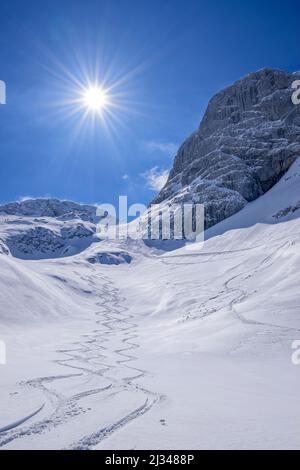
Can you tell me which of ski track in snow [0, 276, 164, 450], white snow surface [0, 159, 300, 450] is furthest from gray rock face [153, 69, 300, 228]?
ski track in snow [0, 276, 164, 450]

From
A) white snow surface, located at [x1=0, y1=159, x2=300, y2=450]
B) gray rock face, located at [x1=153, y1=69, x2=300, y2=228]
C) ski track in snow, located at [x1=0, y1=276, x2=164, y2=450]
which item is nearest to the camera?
white snow surface, located at [x1=0, y1=159, x2=300, y2=450]

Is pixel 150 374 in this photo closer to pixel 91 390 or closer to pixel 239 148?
pixel 91 390

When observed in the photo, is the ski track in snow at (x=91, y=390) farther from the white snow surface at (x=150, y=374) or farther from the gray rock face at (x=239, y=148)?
the gray rock face at (x=239, y=148)

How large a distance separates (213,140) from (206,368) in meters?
169

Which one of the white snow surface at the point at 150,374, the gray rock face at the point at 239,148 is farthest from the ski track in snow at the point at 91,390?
the gray rock face at the point at 239,148

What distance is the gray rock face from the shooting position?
137 m

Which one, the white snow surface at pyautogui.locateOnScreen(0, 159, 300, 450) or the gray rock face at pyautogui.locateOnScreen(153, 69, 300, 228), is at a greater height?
the gray rock face at pyautogui.locateOnScreen(153, 69, 300, 228)

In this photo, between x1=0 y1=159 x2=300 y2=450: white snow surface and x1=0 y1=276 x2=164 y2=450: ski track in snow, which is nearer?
x1=0 y1=159 x2=300 y2=450: white snow surface

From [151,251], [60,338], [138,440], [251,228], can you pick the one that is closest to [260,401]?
[138,440]

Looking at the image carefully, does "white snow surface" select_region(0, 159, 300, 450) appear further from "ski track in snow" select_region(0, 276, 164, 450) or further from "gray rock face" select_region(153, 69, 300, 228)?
"gray rock face" select_region(153, 69, 300, 228)

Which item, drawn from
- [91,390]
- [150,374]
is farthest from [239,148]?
[91,390]

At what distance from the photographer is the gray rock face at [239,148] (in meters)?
137

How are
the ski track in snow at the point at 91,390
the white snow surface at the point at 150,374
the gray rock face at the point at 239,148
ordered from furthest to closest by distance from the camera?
the gray rock face at the point at 239,148
the ski track in snow at the point at 91,390
the white snow surface at the point at 150,374
